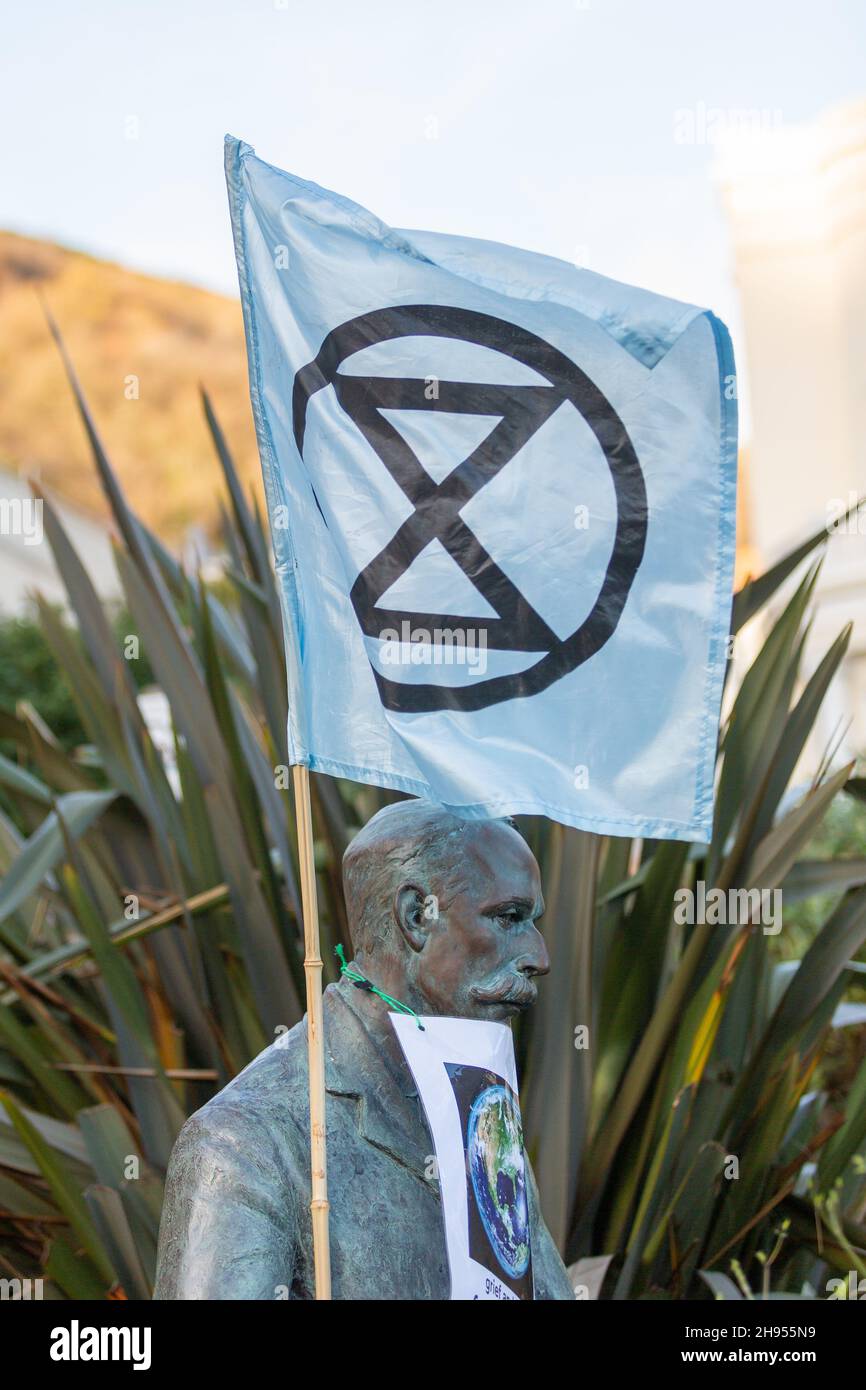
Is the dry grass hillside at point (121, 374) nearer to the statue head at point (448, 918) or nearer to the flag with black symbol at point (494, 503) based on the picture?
the flag with black symbol at point (494, 503)

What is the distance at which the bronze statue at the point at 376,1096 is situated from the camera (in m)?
2.23

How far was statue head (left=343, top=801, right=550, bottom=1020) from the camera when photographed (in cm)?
244

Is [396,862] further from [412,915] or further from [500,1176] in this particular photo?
[500,1176]

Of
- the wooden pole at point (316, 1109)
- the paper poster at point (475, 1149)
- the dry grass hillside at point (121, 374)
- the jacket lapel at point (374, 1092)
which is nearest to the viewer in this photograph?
the wooden pole at point (316, 1109)

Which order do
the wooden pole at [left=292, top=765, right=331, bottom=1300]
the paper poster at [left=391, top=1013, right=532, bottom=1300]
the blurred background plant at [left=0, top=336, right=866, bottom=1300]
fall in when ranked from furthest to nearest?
the blurred background plant at [left=0, top=336, right=866, bottom=1300], the paper poster at [left=391, top=1013, right=532, bottom=1300], the wooden pole at [left=292, top=765, right=331, bottom=1300]

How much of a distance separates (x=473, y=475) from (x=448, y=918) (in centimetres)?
82

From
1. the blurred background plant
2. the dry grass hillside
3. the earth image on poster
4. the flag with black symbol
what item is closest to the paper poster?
the earth image on poster

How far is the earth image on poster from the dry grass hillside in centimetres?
5066

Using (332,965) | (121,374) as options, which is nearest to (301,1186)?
(332,965)

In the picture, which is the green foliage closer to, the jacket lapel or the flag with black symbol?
the flag with black symbol

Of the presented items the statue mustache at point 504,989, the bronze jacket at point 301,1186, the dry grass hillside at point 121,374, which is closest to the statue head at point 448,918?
the statue mustache at point 504,989

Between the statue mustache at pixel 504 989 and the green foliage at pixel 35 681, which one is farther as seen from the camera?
the green foliage at pixel 35 681
